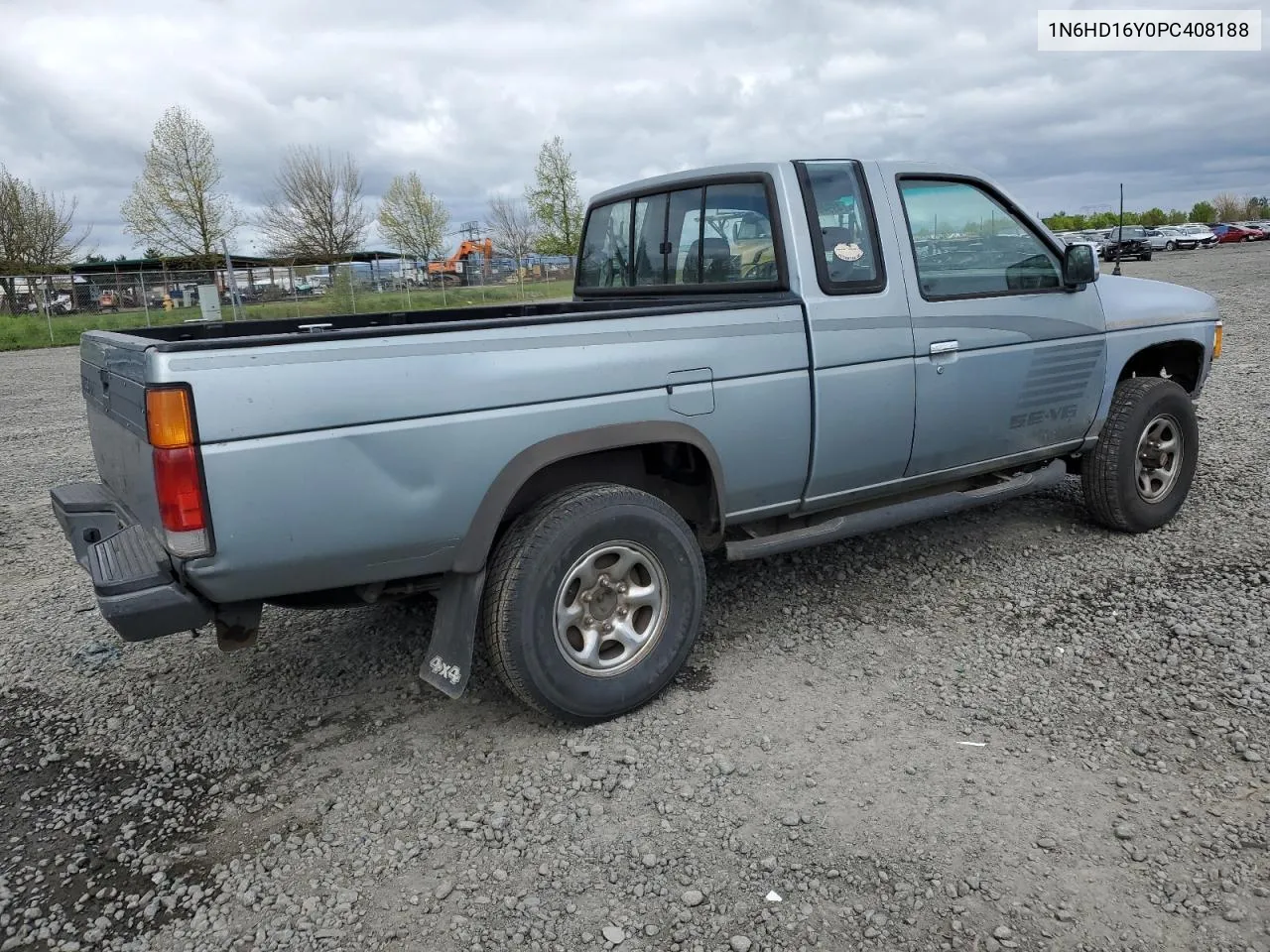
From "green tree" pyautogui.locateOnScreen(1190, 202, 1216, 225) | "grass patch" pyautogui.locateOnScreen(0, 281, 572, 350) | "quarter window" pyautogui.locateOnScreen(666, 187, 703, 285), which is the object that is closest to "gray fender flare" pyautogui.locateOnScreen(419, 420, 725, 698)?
"quarter window" pyautogui.locateOnScreen(666, 187, 703, 285)

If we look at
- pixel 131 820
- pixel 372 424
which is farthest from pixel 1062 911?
pixel 131 820

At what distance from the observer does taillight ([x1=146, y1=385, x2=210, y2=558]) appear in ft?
8.46

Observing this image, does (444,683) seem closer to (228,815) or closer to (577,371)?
(228,815)

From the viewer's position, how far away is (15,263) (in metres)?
38.6

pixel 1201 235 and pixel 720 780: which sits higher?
pixel 1201 235

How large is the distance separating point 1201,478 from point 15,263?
146 feet

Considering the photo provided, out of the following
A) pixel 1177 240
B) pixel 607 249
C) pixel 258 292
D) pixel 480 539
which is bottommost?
pixel 480 539

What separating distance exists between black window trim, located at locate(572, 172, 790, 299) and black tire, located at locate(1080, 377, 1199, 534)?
7.41ft

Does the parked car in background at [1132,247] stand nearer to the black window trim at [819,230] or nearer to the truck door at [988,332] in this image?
the truck door at [988,332]

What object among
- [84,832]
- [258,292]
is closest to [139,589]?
[84,832]

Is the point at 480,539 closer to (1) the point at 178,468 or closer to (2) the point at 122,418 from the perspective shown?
(1) the point at 178,468

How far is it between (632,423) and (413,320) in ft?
7.56

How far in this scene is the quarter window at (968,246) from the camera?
13.6 ft

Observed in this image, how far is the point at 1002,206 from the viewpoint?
454cm
